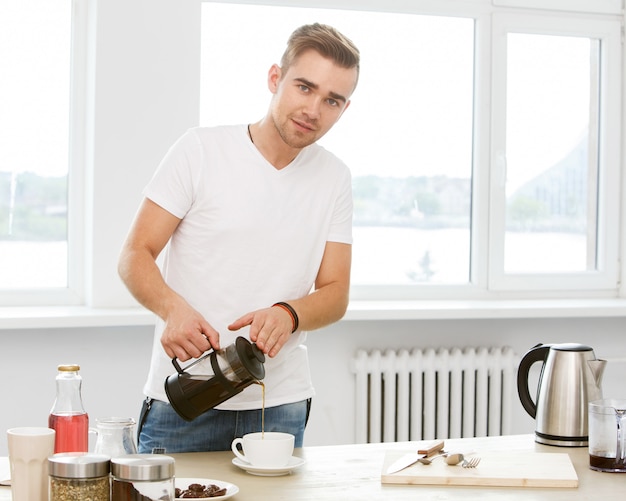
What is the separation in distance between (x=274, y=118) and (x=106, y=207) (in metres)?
1.34

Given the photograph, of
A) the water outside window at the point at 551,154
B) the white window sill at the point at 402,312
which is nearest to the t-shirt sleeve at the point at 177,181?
the white window sill at the point at 402,312

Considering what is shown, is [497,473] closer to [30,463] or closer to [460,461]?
[460,461]

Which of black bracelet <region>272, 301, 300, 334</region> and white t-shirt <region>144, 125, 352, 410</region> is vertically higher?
white t-shirt <region>144, 125, 352, 410</region>

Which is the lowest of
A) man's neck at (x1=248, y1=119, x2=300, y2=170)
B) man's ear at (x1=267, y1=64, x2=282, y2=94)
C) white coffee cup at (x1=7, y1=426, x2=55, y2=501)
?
white coffee cup at (x1=7, y1=426, x2=55, y2=501)

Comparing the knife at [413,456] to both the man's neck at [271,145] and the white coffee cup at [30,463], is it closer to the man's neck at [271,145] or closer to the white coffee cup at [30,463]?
the white coffee cup at [30,463]

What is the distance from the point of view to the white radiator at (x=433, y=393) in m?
3.56

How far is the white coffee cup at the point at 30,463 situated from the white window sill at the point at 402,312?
1.72m

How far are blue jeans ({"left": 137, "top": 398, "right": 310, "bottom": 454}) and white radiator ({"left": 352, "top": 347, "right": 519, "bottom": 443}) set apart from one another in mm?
1475

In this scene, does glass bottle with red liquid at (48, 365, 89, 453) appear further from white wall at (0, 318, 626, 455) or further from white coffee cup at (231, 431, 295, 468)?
white wall at (0, 318, 626, 455)

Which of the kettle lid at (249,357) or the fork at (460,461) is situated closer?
the kettle lid at (249,357)

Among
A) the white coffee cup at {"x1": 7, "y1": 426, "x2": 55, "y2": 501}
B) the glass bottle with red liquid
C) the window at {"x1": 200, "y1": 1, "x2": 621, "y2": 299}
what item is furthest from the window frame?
the white coffee cup at {"x1": 7, "y1": 426, "x2": 55, "y2": 501}

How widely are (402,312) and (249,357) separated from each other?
179 cm

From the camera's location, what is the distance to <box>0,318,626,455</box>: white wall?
3201 millimetres

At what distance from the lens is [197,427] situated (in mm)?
2062
